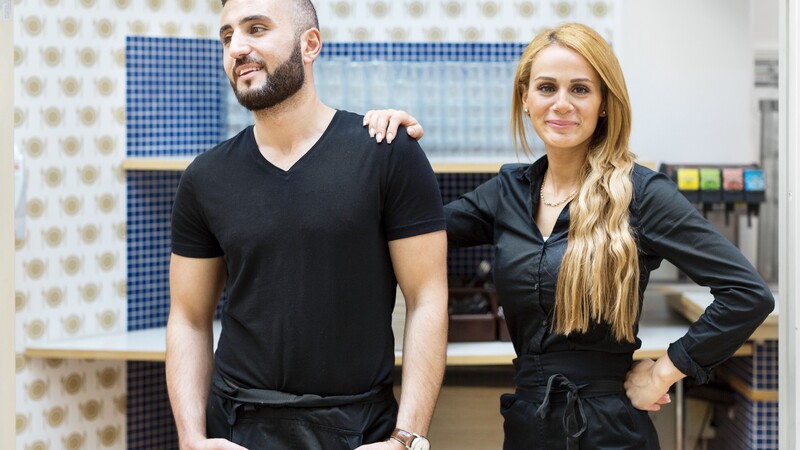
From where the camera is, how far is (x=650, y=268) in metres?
2.05

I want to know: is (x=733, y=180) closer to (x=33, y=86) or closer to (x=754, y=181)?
(x=754, y=181)

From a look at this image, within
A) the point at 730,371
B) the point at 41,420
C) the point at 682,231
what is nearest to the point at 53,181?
the point at 41,420

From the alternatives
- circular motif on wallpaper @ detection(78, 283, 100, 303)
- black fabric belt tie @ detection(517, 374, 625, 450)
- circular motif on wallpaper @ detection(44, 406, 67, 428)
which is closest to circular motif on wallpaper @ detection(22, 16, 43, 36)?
circular motif on wallpaper @ detection(78, 283, 100, 303)

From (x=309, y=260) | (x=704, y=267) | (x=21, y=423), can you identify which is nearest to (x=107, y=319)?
(x=21, y=423)

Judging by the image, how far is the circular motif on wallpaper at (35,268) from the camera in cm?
310

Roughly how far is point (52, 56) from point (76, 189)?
17.0 inches

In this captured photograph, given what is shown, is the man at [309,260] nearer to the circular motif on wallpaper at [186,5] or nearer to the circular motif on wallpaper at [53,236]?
the circular motif on wallpaper at [53,236]

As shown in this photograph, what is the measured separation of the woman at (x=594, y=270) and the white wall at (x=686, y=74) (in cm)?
174

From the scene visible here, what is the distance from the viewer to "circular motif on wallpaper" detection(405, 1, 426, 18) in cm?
362

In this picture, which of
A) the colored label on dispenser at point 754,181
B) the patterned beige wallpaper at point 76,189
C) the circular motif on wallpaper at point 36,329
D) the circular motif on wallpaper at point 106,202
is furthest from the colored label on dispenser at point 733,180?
the circular motif on wallpaper at point 36,329

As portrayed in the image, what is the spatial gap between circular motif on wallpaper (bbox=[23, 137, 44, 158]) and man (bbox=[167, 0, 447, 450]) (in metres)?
1.26

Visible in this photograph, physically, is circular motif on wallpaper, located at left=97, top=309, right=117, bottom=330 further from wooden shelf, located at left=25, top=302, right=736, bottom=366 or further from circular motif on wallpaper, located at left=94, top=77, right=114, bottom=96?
circular motif on wallpaper, located at left=94, top=77, right=114, bottom=96

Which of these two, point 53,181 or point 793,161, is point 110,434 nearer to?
point 53,181

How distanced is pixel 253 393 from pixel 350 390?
20 centimetres
